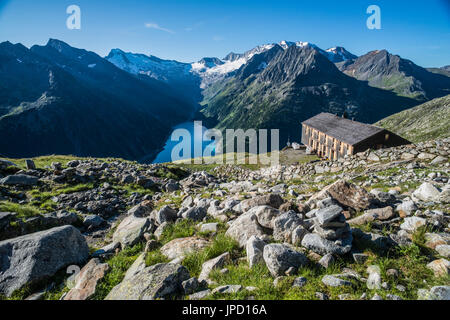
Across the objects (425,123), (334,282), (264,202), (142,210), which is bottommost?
(142,210)

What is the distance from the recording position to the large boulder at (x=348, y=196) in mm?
7828

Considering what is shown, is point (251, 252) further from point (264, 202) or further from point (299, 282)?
point (264, 202)

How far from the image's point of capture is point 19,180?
50.3ft

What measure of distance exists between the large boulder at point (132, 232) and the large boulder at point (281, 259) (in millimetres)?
4907

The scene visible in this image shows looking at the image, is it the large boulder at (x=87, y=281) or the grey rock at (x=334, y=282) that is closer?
the grey rock at (x=334, y=282)

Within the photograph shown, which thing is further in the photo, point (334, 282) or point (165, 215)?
point (165, 215)

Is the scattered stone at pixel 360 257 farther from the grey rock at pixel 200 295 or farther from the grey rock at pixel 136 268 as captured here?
the grey rock at pixel 136 268

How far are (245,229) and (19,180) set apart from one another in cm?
1710

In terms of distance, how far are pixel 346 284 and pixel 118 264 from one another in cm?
550

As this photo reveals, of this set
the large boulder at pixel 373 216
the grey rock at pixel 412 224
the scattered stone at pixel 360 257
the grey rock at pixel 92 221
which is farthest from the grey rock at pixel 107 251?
the grey rock at pixel 412 224

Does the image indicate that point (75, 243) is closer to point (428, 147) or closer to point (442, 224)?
point (442, 224)

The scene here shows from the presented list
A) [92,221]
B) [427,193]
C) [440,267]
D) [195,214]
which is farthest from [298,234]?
[92,221]

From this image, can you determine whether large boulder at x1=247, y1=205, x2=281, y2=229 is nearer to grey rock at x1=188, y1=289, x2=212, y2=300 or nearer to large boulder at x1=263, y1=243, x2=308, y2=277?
large boulder at x1=263, y1=243, x2=308, y2=277

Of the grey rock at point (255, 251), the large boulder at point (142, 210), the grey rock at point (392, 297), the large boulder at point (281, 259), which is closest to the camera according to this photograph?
the grey rock at point (392, 297)
